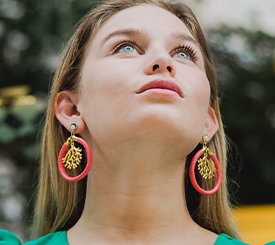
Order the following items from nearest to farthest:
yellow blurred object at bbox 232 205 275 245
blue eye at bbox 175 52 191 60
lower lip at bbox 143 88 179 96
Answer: lower lip at bbox 143 88 179 96 < blue eye at bbox 175 52 191 60 < yellow blurred object at bbox 232 205 275 245

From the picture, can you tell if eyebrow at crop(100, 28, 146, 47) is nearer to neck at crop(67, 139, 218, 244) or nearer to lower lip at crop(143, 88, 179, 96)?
lower lip at crop(143, 88, 179, 96)

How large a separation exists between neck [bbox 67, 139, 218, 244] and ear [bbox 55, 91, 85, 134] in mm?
274

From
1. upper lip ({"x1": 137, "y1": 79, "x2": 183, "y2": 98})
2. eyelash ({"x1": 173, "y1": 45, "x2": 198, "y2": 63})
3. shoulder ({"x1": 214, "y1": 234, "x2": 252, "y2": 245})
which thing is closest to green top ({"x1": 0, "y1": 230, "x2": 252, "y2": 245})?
shoulder ({"x1": 214, "y1": 234, "x2": 252, "y2": 245})

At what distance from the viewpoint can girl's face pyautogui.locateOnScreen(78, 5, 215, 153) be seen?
1.59m

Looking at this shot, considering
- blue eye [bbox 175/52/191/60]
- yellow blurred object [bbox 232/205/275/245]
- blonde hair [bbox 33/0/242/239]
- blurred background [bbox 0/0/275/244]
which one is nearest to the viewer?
blue eye [bbox 175/52/191/60]

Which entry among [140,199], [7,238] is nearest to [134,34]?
[140,199]

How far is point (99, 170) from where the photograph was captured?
1.84 meters

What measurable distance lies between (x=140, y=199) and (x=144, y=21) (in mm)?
931

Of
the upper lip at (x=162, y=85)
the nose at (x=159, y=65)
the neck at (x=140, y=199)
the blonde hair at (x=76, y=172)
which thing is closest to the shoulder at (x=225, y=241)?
the neck at (x=140, y=199)

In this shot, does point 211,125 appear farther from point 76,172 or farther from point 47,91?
point 47,91

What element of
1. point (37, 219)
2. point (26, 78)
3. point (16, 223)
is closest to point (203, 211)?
point (37, 219)

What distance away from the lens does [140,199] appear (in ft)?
5.73

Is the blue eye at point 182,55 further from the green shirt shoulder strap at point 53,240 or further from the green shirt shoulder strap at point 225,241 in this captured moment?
the green shirt shoulder strap at point 53,240

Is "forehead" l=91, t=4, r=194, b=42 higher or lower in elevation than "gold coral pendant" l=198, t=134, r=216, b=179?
higher
